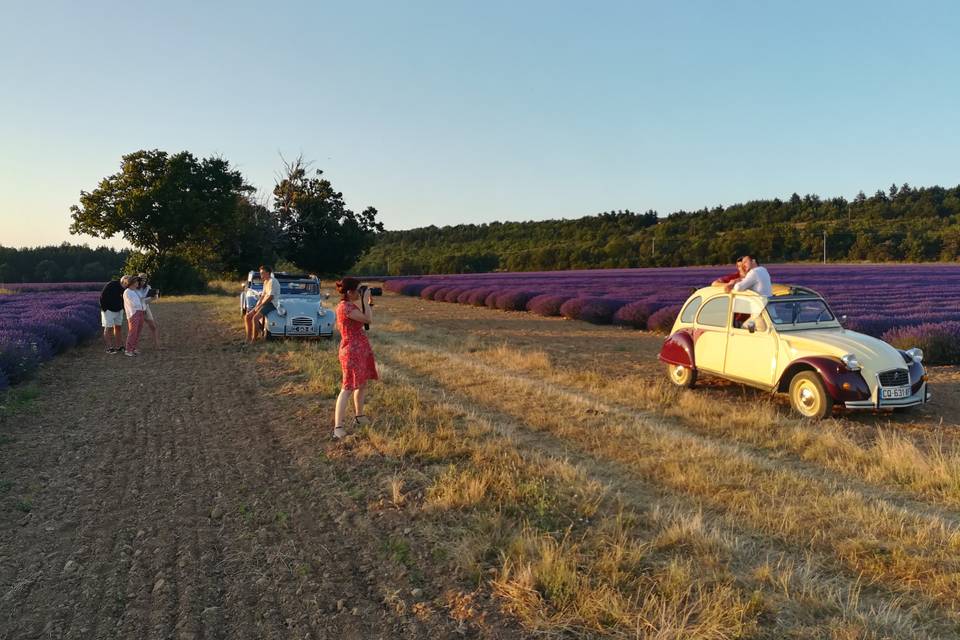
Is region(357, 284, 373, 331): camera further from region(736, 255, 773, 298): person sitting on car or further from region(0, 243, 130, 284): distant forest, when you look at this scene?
region(0, 243, 130, 284): distant forest

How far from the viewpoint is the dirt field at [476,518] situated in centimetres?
307

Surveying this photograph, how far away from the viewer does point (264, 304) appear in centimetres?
1366

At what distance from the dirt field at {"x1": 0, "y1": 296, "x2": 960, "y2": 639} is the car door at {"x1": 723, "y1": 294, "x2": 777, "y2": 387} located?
44 cm

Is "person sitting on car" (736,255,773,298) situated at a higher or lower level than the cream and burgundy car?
higher

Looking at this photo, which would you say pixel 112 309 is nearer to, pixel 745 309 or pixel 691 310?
pixel 691 310

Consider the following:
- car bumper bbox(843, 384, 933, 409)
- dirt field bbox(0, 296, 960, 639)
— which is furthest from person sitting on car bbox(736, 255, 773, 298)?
car bumper bbox(843, 384, 933, 409)

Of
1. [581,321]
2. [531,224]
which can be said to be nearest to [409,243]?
[531,224]

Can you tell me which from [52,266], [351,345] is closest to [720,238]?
[351,345]

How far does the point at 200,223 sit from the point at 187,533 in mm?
37808

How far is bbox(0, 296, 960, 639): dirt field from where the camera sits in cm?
307

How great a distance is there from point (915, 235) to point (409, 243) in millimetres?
69929

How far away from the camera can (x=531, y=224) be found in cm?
10100

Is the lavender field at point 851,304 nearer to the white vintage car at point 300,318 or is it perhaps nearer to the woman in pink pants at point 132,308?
the white vintage car at point 300,318

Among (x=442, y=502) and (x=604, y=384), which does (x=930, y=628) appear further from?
(x=604, y=384)
